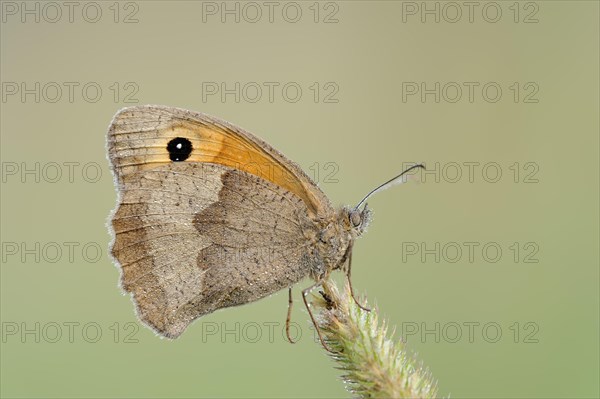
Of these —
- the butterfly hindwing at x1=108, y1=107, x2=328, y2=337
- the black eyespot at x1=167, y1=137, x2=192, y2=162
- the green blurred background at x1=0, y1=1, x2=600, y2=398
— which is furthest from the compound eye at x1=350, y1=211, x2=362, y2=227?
the black eyespot at x1=167, y1=137, x2=192, y2=162

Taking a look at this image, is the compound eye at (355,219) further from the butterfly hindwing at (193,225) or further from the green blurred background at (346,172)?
the green blurred background at (346,172)

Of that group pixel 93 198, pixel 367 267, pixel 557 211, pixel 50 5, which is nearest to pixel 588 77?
pixel 557 211

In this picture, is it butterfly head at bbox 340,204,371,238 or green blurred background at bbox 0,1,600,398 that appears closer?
butterfly head at bbox 340,204,371,238

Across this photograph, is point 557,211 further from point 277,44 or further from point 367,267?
point 277,44

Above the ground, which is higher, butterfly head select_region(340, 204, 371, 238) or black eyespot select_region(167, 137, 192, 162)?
black eyespot select_region(167, 137, 192, 162)

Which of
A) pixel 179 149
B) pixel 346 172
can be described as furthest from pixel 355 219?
pixel 346 172

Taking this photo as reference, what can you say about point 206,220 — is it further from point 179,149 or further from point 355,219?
point 355,219

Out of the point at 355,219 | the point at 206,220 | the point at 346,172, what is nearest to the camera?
the point at 355,219

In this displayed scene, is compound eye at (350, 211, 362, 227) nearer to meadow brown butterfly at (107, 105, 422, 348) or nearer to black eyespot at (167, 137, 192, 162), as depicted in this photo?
meadow brown butterfly at (107, 105, 422, 348)
